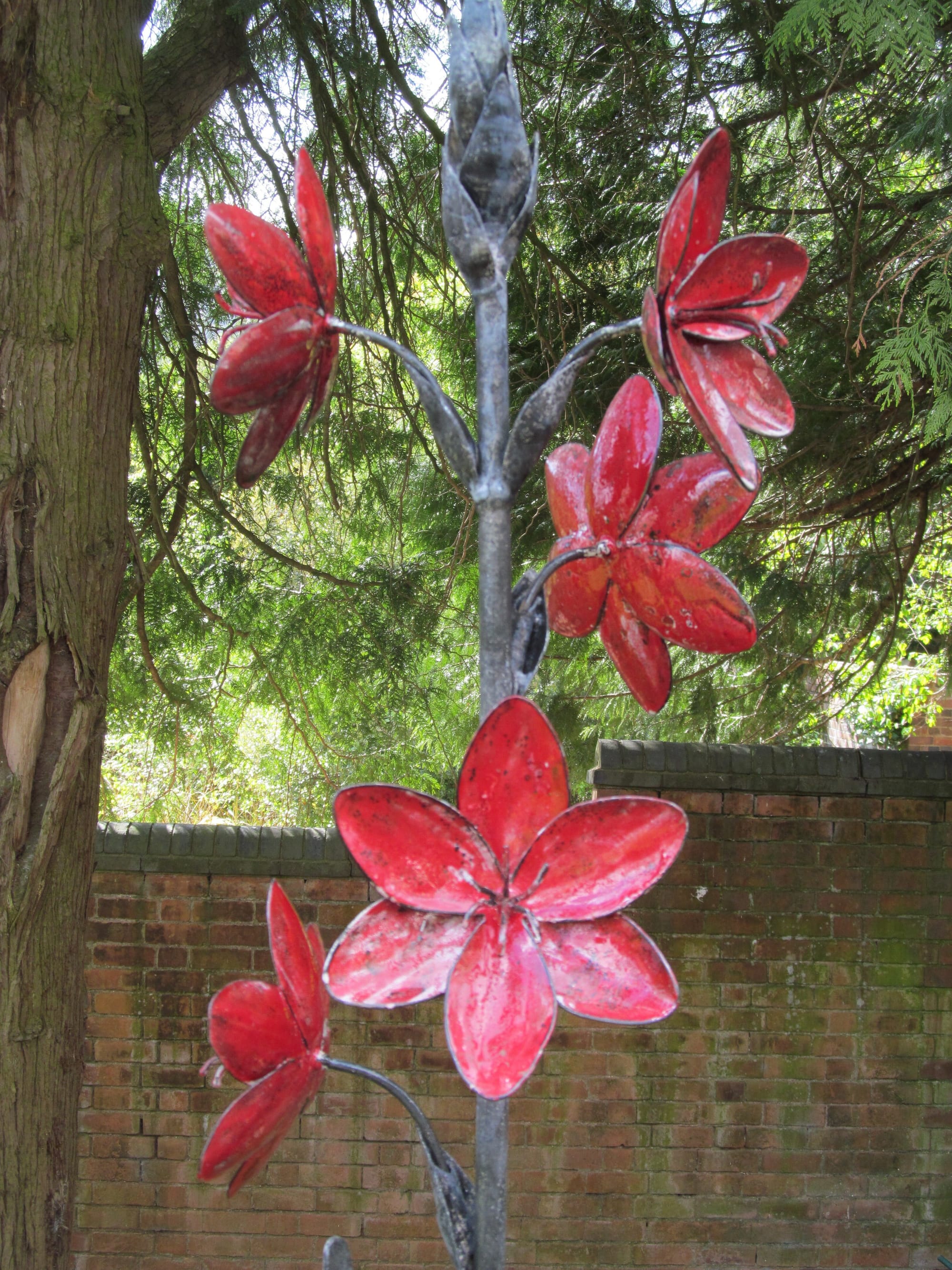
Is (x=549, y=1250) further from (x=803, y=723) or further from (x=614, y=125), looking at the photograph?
(x=614, y=125)

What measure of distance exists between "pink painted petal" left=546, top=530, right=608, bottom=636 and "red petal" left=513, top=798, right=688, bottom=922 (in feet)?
1.05

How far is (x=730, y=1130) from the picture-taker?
3.17m

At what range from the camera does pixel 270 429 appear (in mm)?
962

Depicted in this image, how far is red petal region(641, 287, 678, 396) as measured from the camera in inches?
29.6

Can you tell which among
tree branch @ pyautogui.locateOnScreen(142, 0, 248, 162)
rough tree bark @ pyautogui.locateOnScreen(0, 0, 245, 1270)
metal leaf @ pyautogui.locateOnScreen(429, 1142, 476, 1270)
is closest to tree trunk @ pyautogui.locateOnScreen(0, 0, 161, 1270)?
rough tree bark @ pyautogui.locateOnScreen(0, 0, 245, 1270)

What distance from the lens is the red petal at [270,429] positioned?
0.95 m

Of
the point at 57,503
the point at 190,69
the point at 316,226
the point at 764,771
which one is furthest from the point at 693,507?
the point at 764,771

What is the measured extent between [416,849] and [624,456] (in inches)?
14.1

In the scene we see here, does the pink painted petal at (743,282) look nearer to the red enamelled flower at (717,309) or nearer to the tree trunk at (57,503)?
the red enamelled flower at (717,309)

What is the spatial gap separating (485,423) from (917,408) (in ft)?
8.31

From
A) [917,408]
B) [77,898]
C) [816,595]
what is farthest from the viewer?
[816,595]

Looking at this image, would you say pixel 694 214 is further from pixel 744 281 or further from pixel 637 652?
pixel 637 652

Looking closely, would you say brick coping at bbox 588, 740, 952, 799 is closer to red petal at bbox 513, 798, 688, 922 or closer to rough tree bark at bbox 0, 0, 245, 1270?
rough tree bark at bbox 0, 0, 245, 1270

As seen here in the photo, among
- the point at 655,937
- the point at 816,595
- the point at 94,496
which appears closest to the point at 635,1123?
the point at 655,937
